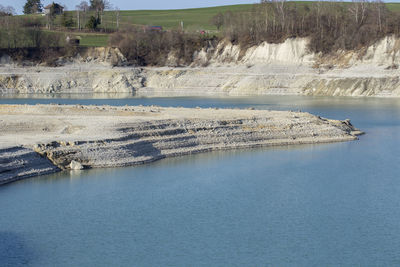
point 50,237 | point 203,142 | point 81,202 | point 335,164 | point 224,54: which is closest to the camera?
point 50,237

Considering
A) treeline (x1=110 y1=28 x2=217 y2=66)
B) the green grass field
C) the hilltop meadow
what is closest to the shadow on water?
the hilltop meadow

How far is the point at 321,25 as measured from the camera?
104 m

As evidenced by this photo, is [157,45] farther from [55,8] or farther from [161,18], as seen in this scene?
[161,18]

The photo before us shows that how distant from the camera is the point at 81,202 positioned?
3016 cm

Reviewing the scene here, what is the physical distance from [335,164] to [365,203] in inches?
376

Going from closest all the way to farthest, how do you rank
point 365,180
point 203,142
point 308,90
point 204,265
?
point 204,265 < point 365,180 < point 203,142 < point 308,90

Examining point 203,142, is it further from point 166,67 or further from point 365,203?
point 166,67

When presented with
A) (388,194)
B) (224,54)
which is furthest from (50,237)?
(224,54)

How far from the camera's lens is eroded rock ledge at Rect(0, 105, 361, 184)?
36250mm

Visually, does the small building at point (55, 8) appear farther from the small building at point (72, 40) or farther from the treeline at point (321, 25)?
the treeline at point (321, 25)

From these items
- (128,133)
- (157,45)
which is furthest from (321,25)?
(128,133)

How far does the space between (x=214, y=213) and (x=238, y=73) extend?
75.3 meters

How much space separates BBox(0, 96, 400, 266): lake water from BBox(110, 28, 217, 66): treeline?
72103 mm

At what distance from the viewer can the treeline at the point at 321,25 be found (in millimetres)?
97688
